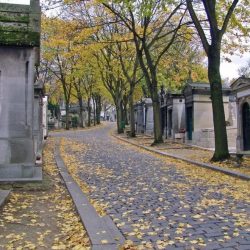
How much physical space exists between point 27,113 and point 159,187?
338cm

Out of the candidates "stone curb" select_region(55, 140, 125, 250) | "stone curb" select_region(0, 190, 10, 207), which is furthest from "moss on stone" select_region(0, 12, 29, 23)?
"stone curb" select_region(55, 140, 125, 250)

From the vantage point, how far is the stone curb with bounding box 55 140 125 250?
16.8 ft

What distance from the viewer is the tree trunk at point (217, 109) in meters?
14.2

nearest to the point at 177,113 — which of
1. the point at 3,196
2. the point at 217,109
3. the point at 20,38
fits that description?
the point at 217,109

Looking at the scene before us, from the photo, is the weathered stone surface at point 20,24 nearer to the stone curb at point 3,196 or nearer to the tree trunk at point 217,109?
the stone curb at point 3,196

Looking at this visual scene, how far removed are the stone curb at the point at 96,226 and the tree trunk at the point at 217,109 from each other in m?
7.01

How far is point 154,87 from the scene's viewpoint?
23.1 metres

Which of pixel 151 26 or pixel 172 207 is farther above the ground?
pixel 151 26

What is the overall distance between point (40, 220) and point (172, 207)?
227 cm

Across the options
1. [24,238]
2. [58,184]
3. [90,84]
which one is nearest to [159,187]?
[58,184]

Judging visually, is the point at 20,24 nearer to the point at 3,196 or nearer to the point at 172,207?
the point at 3,196

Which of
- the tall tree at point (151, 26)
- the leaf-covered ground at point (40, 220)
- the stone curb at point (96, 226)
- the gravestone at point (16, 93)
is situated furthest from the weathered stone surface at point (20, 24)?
the tall tree at point (151, 26)

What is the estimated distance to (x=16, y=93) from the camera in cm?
918

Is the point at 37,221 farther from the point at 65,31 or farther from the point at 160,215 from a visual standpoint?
the point at 65,31
